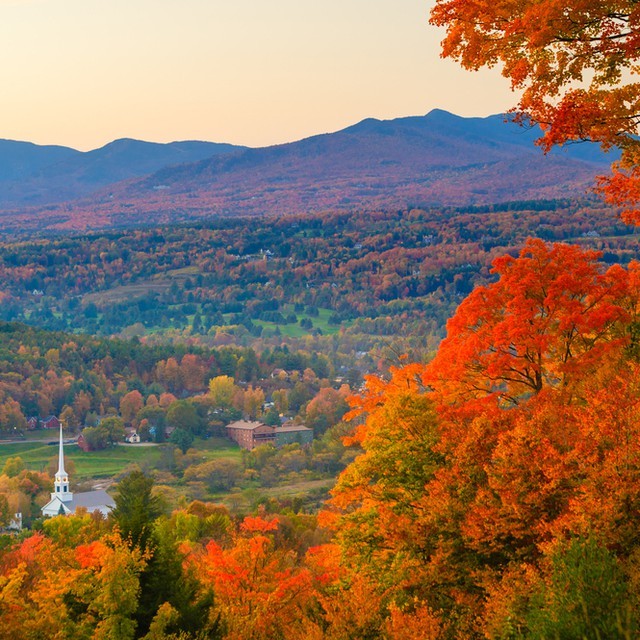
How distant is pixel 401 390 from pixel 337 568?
222 inches

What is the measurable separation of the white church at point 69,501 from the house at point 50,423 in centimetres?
5316

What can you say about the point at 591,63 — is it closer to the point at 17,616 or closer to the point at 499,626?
the point at 499,626

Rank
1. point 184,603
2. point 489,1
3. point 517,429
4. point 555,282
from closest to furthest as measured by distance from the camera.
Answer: point 489,1
point 517,429
point 184,603
point 555,282

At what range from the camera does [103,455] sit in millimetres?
147375

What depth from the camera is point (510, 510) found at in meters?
22.1

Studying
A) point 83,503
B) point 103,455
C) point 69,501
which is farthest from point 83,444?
point 83,503

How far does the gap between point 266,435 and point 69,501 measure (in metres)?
46.4

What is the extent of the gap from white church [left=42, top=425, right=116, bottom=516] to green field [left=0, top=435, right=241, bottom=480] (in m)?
17.9

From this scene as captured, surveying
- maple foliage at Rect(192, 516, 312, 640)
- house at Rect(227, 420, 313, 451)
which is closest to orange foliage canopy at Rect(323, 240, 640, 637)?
maple foliage at Rect(192, 516, 312, 640)

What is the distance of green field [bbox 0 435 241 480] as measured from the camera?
13500 centimetres

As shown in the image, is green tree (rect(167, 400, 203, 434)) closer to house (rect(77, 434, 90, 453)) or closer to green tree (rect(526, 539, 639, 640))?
house (rect(77, 434, 90, 453))

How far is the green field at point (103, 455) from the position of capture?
13500 centimetres

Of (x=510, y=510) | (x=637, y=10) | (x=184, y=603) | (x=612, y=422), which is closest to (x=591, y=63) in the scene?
(x=637, y=10)

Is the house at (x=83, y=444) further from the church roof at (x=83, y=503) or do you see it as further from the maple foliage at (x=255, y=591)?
the maple foliage at (x=255, y=591)
